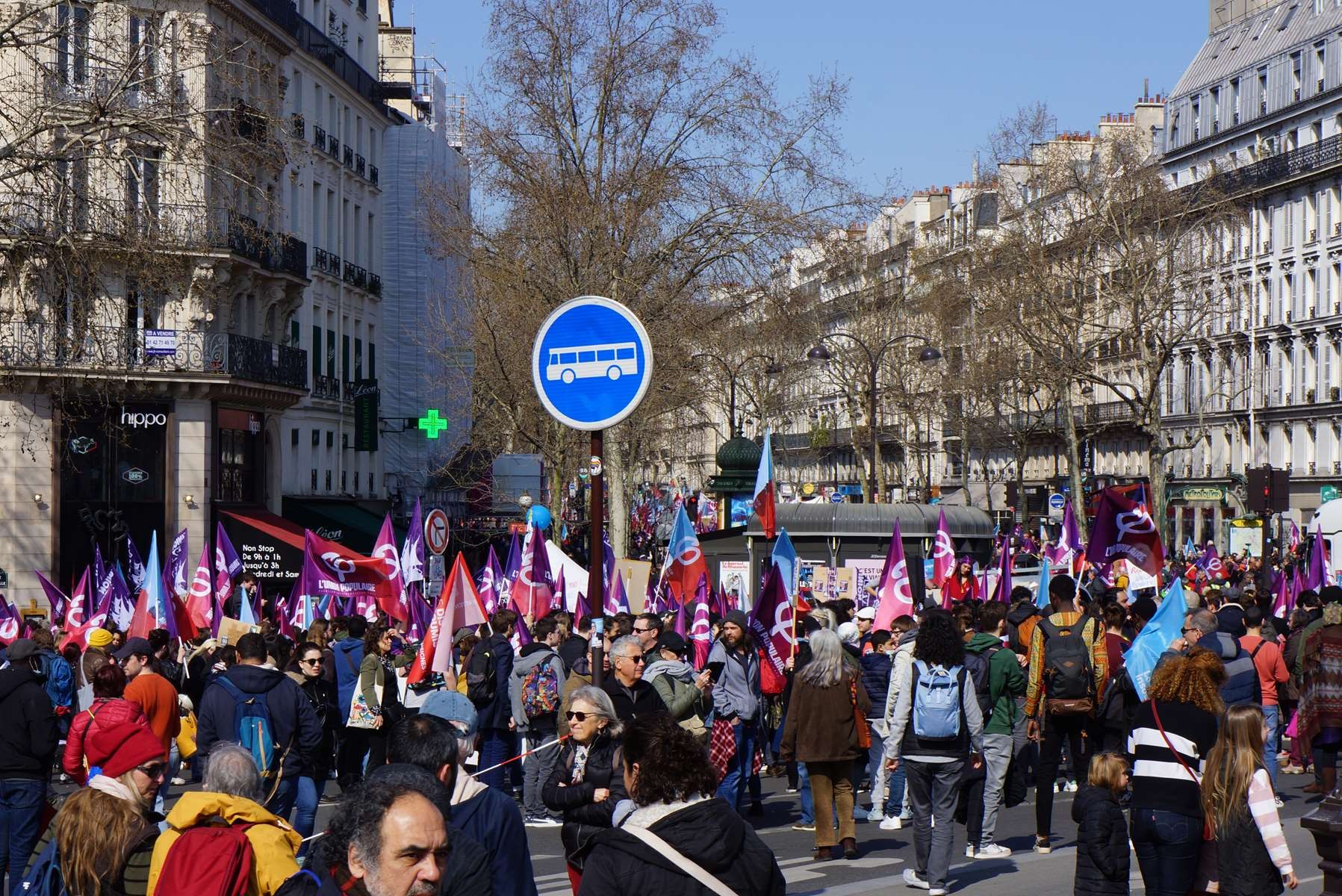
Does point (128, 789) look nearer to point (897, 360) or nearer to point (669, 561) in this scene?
point (669, 561)

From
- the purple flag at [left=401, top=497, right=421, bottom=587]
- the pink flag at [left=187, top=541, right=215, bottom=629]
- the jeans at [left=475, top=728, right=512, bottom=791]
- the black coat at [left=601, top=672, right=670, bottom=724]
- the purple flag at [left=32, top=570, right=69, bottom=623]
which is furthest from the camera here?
the purple flag at [left=401, top=497, right=421, bottom=587]

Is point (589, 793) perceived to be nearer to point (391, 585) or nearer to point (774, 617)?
point (774, 617)

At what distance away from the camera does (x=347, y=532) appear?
149 feet

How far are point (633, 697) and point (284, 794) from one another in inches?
94.8

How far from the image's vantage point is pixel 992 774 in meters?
11.9

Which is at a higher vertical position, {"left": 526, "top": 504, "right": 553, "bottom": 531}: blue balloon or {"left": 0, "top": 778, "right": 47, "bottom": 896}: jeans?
{"left": 526, "top": 504, "right": 553, "bottom": 531}: blue balloon

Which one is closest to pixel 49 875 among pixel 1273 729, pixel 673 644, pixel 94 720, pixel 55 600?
pixel 94 720

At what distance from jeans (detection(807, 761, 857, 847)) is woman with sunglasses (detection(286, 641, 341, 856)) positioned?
3005mm

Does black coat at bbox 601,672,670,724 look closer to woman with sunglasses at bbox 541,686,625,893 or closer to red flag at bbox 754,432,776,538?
woman with sunglasses at bbox 541,686,625,893

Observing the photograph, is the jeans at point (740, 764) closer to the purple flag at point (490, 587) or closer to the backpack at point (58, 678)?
the backpack at point (58, 678)

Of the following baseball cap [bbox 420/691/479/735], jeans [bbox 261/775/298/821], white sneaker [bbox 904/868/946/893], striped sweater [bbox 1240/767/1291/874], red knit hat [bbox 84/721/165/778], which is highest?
baseball cap [bbox 420/691/479/735]

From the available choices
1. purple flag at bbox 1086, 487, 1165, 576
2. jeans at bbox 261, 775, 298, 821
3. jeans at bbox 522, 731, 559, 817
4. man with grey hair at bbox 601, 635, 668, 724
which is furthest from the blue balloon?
man with grey hair at bbox 601, 635, 668, 724

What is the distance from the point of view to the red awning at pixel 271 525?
36.4 m

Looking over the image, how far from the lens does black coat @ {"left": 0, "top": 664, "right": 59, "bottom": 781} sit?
945 centimetres
